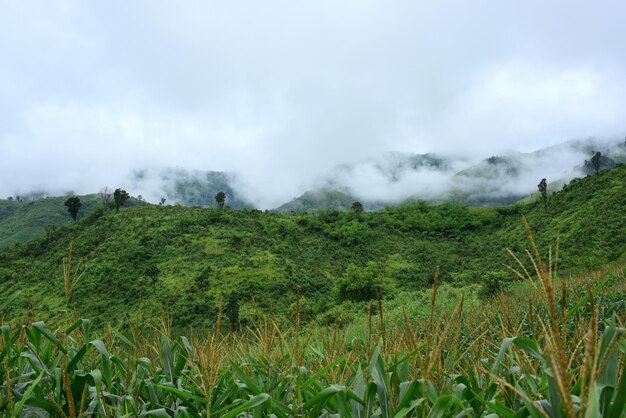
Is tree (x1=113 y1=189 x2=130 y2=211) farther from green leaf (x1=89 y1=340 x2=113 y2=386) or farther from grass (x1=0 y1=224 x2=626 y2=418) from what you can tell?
green leaf (x1=89 y1=340 x2=113 y2=386)

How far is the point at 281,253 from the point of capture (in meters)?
57.0

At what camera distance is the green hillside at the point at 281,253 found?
4253cm

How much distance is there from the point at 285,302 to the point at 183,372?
4258 cm

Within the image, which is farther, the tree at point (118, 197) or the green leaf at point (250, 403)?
the tree at point (118, 197)

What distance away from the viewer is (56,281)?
160 ft

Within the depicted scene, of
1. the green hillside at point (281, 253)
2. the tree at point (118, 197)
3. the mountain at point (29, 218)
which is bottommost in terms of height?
the green hillside at point (281, 253)

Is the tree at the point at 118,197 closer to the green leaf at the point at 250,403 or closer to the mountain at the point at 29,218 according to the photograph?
the mountain at the point at 29,218

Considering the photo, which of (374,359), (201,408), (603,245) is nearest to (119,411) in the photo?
(201,408)

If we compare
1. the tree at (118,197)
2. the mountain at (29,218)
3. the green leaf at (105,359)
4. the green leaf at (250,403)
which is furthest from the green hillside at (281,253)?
the mountain at (29,218)

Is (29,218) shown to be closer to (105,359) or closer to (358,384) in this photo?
(105,359)

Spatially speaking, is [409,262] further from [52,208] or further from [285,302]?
[52,208]

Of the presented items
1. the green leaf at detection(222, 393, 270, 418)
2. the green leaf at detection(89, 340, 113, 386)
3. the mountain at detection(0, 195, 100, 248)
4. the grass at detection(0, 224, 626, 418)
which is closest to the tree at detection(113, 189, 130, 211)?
the mountain at detection(0, 195, 100, 248)

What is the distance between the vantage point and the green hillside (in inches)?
1674

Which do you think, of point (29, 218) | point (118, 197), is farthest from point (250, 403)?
point (29, 218)
